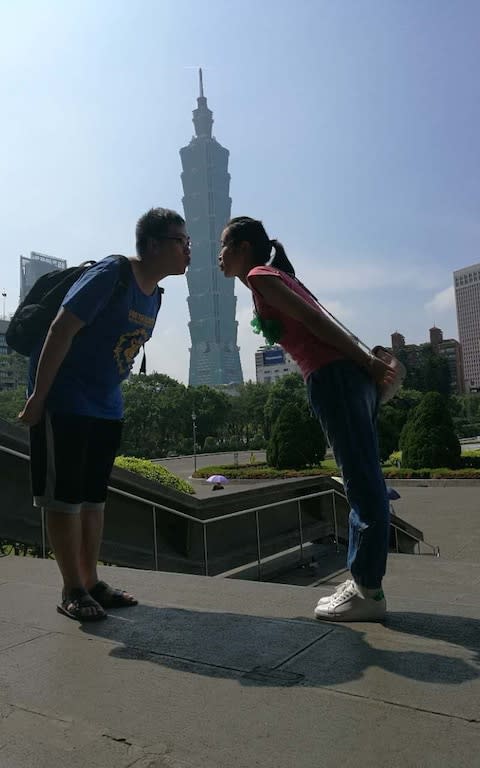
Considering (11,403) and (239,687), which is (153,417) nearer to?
(11,403)

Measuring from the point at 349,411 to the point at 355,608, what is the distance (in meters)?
0.85

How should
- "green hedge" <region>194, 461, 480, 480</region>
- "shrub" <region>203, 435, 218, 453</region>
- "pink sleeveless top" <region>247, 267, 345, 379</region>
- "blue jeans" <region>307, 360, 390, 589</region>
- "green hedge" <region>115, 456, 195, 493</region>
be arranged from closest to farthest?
"blue jeans" <region>307, 360, 390, 589</region> < "pink sleeveless top" <region>247, 267, 345, 379</region> < "green hedge" <region>115, 456, 195, 493</region> < "green hedge" <region>194, 461, 480, 480</region> < "shrub" <region>203, 435, 218, 453</region>

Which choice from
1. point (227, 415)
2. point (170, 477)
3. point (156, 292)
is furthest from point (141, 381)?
point (156, 292)

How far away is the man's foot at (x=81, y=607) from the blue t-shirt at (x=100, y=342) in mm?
846

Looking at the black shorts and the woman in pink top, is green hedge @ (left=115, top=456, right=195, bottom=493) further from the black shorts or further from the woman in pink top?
the woman in pink top

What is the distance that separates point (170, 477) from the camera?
8188 mm

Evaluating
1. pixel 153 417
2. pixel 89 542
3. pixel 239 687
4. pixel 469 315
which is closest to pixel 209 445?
pixel 153 417

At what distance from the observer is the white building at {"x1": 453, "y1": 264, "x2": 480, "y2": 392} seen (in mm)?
173875

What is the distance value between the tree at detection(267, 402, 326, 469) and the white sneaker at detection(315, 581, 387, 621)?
25536mm

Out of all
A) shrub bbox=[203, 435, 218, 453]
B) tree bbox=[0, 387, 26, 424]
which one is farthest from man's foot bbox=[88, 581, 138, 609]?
shrub bbox=[203, 435, 218, 453]

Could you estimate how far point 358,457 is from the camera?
2.67 meters

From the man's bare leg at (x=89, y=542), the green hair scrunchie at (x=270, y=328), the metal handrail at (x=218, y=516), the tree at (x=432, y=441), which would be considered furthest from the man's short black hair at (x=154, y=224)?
the tree at (x=432, y=441)

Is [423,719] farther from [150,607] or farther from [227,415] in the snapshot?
[227,415]

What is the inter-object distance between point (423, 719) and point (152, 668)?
0.97 m
